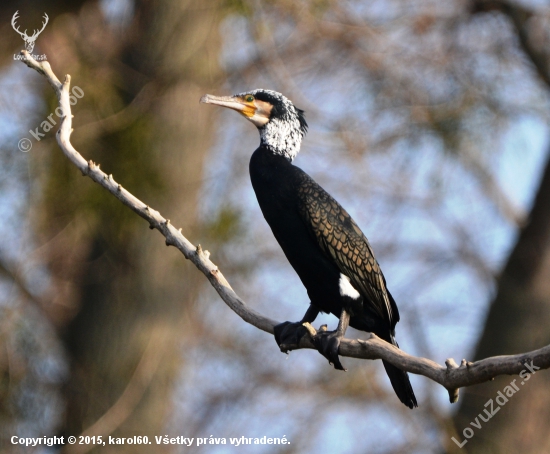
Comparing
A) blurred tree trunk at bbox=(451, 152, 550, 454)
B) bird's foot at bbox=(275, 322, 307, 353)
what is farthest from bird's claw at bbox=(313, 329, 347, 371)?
blurred tree trunk at bbox=(451, 152, 550, 454)

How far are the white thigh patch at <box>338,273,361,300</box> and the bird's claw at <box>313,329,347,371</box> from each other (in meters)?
0.24

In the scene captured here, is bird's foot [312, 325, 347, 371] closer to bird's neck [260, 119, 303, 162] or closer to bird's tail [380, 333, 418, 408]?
bird's tail [380, 333, 418, 408]

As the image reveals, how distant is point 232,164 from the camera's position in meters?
8.44

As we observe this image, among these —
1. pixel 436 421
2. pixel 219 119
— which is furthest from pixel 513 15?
pixel 436 421

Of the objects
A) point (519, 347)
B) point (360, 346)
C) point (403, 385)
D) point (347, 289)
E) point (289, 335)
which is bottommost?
point (519, 347)

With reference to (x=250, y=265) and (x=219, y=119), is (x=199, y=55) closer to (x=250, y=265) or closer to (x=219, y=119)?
(x=219, y=119)

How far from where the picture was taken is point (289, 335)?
363 centimetres

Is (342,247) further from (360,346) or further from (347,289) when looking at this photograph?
(360,346)

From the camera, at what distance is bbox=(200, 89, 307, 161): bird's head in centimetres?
404

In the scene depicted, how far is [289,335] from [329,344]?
0.26m

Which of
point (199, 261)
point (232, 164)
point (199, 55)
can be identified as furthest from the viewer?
point (232, 164)

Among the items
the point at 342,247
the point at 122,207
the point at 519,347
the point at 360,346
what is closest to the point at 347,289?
the point at 342,247

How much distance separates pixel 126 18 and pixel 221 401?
4.57m

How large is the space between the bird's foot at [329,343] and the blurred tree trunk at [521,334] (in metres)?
4.49
